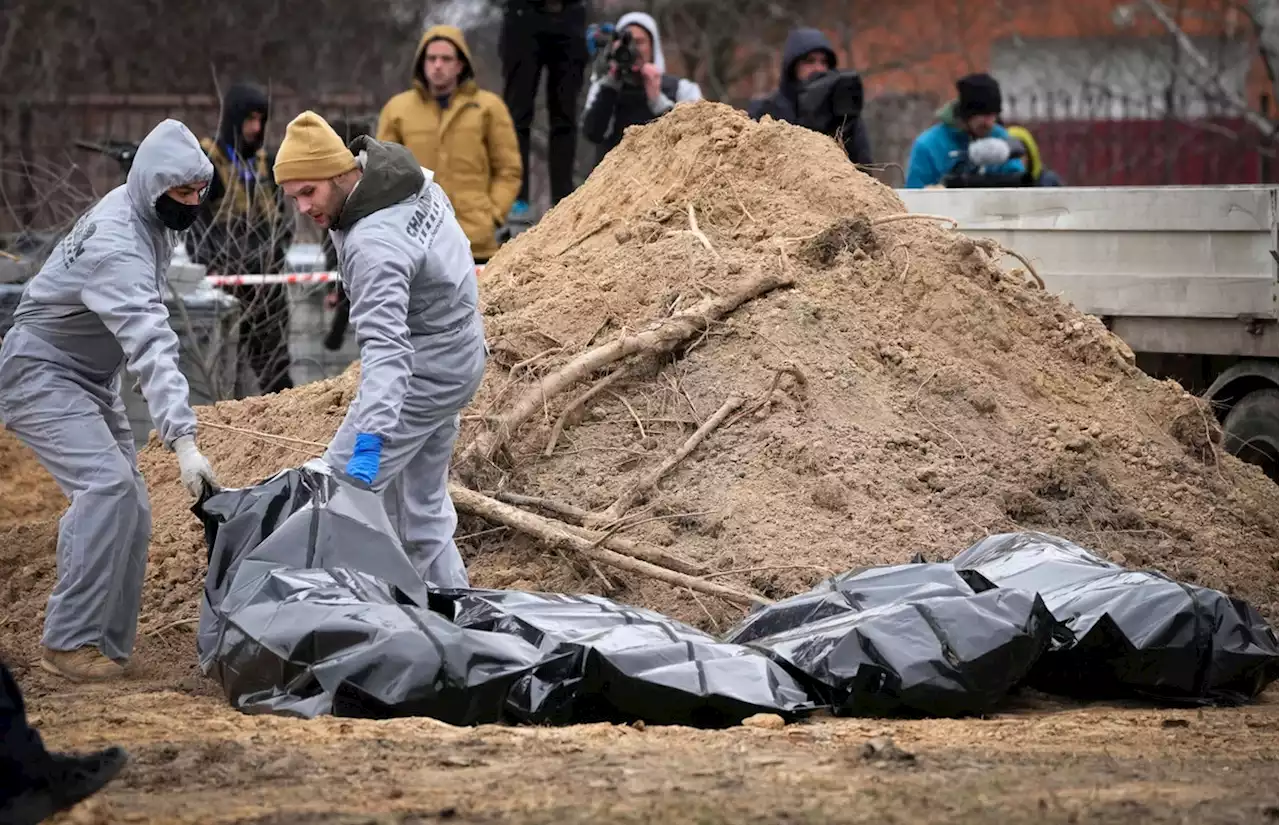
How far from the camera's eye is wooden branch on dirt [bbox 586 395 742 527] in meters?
7.40

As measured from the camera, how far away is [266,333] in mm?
11008

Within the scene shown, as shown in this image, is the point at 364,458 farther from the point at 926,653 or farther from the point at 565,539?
the point at 926,653

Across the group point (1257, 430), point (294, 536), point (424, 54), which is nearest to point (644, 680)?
point (294, 536)

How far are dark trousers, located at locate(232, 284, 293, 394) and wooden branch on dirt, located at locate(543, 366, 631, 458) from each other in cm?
349

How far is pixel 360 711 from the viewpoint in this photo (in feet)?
17.3

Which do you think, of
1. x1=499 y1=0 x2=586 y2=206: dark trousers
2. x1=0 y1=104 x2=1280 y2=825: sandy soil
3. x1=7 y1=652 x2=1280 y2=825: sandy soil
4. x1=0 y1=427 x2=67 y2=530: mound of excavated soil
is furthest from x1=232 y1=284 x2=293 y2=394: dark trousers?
x1=7 y1=652 x2=1280 y2=825: sandy soil

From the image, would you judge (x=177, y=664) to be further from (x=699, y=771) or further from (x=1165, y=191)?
(x=1165, y=191)

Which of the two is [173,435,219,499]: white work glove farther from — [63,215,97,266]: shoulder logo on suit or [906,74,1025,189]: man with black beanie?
[906,74,1025,189]: man with black beanie

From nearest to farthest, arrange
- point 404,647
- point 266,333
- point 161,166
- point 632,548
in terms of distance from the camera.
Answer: point 404,647 → point 161,166 → point 632,548 → point 266,333

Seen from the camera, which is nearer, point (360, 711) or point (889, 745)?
point (889, 745)

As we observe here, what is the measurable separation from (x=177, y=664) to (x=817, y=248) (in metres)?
3.53

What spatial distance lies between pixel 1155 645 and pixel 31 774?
3.57 m

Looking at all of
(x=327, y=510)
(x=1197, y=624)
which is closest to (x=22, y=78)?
(x=327, y=510)

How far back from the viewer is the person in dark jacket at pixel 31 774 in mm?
3967
